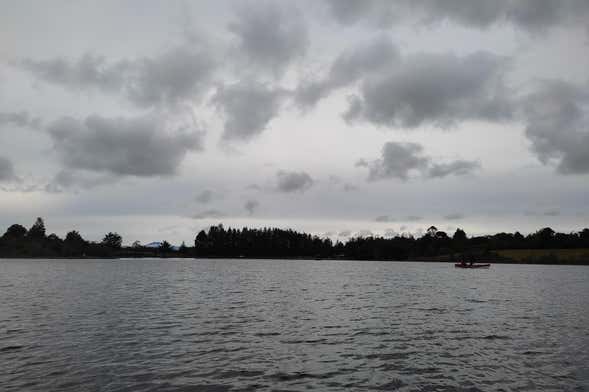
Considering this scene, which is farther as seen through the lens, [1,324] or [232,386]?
[1,324]

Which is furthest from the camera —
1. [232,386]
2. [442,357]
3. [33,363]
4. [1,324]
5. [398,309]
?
[398,309]

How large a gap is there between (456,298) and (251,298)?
1161 inches

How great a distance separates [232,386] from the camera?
886 inches

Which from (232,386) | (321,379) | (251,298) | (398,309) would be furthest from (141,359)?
(251,298)

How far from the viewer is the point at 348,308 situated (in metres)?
52.6

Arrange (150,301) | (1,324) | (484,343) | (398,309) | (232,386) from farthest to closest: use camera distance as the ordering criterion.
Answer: (150,301)
(398,309)
(1,324)
(484,343)
(232,386)

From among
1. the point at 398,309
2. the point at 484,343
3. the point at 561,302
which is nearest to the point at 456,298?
the point at 561,302

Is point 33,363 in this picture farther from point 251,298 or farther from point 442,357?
point 251,298

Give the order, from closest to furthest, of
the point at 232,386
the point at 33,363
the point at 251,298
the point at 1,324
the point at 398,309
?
the point at 232,386
the point at 33,363
the point at 1,324
the point at 398,309
the point at 251,298

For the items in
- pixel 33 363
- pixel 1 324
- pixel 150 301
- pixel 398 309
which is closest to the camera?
pixel 33 363

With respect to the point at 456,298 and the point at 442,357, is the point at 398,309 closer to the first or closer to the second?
the point at 456,298

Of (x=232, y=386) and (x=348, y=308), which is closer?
(x=232, y=386)

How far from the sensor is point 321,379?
23.7m

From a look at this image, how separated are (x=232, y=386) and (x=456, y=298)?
52341mm
